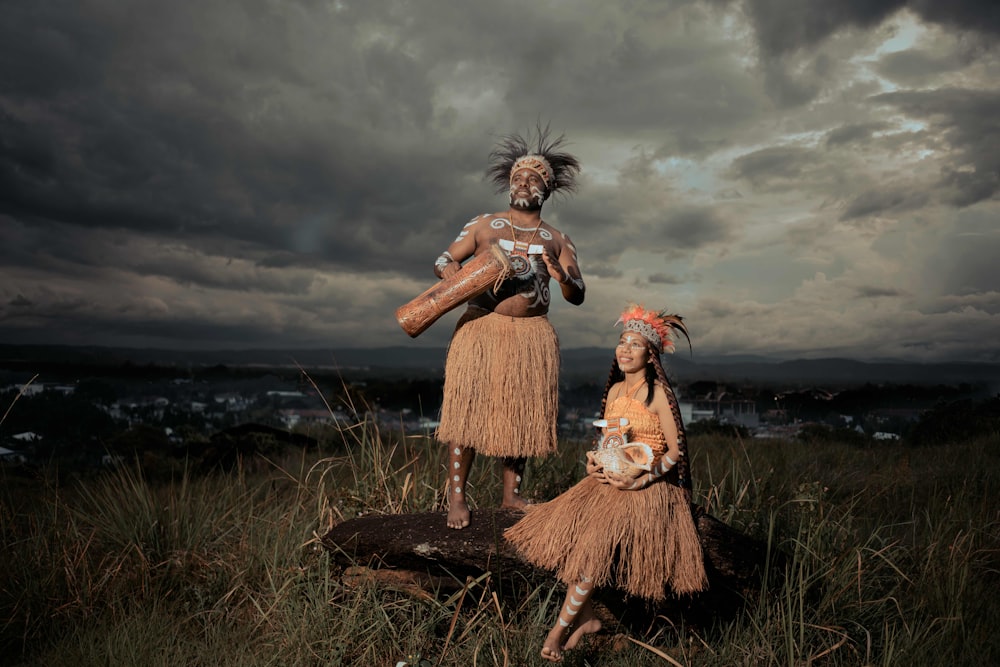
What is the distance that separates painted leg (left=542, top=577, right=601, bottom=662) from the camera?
387 centimetres

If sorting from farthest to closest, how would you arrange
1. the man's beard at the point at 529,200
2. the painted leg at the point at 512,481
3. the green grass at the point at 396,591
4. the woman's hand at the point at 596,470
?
the painted leg at the point at 512,481 → the man's beard at the point at 529,200 → the green grass at the point at 396,591 → the woman's hand at the point at 596,470

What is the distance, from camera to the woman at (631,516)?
3867 mm

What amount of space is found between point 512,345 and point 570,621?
1.81 metres

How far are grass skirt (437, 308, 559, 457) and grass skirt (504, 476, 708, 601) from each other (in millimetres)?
915

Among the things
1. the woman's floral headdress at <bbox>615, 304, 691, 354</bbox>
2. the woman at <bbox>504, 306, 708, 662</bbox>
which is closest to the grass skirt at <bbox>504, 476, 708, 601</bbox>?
the woman at <bbox>504, 306, 708, 662</bbox>

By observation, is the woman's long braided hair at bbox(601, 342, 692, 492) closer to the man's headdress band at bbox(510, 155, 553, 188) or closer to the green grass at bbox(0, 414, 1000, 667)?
the green grass at bbox(0, 414, 1000, 667)

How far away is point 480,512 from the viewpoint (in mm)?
5137

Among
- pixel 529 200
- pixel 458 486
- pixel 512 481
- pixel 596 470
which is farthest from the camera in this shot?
pixel 512 481

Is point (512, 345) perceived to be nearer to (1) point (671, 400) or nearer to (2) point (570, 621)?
(1) point (671, 400)

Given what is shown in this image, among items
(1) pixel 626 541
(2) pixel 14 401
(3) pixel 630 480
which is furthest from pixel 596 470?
(2) pixel 14 401

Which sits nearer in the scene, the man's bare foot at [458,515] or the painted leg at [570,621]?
the painted leg at [570,621]

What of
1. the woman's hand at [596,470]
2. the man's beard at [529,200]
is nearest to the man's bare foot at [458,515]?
the woman's hand at [596,470]

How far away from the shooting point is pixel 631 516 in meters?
3.88

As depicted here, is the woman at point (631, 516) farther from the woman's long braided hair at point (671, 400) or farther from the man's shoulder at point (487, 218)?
the man's shoulder at point (487, 218)
